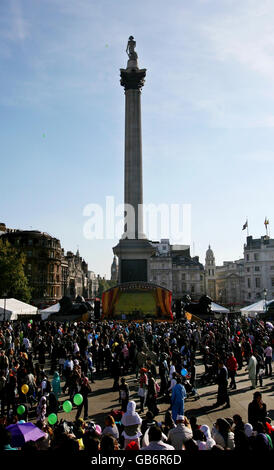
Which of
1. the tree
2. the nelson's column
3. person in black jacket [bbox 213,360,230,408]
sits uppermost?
the nelson's column

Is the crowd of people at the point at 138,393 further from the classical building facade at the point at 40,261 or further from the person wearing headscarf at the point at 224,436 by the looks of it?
the classical building facade at the point at 40,261

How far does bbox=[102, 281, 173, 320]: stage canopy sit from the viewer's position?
1716 inches

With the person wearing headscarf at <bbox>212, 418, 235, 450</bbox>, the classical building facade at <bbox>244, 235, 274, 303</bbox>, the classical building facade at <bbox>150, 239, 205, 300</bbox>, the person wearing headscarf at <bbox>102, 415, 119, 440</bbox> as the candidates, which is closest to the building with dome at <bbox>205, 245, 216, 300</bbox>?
the classical building facade at <bbox>150, 239, 205, 300</bbox>

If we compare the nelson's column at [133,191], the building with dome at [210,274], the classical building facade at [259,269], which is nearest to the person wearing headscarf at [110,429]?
the nelson's column at [133,191]

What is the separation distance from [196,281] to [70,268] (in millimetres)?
38182

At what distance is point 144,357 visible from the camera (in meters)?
16.9

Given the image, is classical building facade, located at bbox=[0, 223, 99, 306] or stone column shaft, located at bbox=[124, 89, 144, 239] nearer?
stone column shaft, located at bbox=[124, 89, 144, 239]

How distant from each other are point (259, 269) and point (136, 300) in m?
59.5

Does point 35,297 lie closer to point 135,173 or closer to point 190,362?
point 135,173

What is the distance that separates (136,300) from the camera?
4444 cm

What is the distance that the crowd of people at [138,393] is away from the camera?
7273 millimetres

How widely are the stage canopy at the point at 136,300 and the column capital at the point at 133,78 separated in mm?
30585

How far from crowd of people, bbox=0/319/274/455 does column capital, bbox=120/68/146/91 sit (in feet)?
130

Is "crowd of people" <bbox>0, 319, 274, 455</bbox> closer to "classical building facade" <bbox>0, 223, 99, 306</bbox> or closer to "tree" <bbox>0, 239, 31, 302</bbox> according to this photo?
"tree" <bbox>0, 239, 31, 302</bbox>
